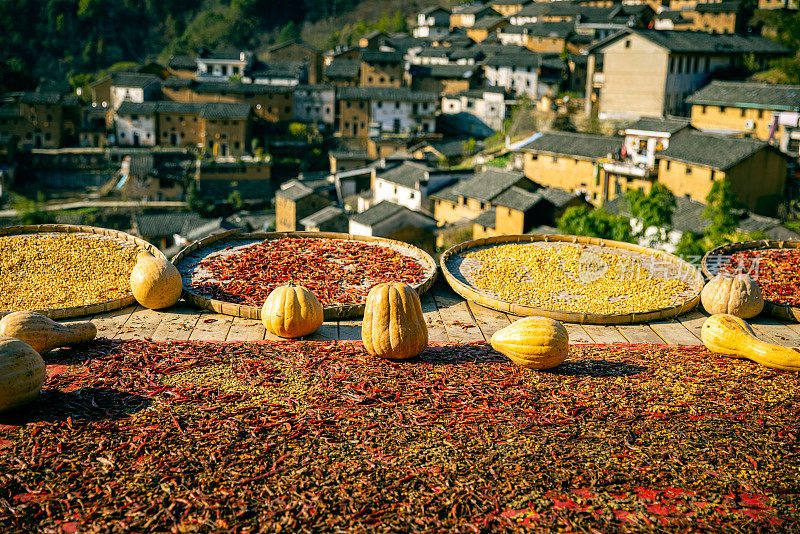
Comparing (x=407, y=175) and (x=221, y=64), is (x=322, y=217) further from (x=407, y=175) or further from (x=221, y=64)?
(x=221, y=64)

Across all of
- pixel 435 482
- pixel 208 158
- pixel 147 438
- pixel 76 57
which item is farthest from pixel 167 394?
pixel 76 57

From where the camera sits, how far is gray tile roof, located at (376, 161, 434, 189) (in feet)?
104

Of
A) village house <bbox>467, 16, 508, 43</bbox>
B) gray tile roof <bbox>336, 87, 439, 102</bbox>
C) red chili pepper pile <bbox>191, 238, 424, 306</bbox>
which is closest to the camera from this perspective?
red chili pepper pile <bbox>191, 238, 424, 306</bbox>

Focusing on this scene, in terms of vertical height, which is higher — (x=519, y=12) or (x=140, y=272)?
(x=519, y=12)

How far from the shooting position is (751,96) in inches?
1153

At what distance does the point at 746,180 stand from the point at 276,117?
30903mm

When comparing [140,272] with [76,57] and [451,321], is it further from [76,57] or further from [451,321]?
[76,57]

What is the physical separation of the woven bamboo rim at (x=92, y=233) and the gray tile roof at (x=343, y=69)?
4056 centimetres

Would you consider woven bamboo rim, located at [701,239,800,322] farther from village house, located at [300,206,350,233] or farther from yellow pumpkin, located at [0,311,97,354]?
village house, located at [300,206,350,233]

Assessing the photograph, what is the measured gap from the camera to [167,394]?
6.15m

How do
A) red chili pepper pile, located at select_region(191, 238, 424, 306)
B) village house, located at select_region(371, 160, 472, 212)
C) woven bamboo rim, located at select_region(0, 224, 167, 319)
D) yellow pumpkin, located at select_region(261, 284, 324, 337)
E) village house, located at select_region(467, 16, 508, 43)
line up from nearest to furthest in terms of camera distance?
yellow pumpkin, located at select_region(261, 284, 324, 337) < woven bamboo rim, located at select_region(0, 224, 167, 319) < red chili pepper pile, located at select_region(191, 238, 424, 306) < village house, located at select_region(371, 160, 472, 212) < village house, located at select_region(467, 16, 508, 43)

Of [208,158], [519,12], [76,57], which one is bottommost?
[208,158]

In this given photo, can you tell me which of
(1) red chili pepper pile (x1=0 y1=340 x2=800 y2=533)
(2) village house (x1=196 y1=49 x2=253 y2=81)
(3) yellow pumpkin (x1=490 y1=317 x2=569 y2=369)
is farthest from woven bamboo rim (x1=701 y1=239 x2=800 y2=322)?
(2) village house (x1=196 y1=49 x2=253 y2=81)

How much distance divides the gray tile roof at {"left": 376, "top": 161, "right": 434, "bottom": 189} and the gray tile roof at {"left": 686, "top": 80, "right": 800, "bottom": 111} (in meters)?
11.4
